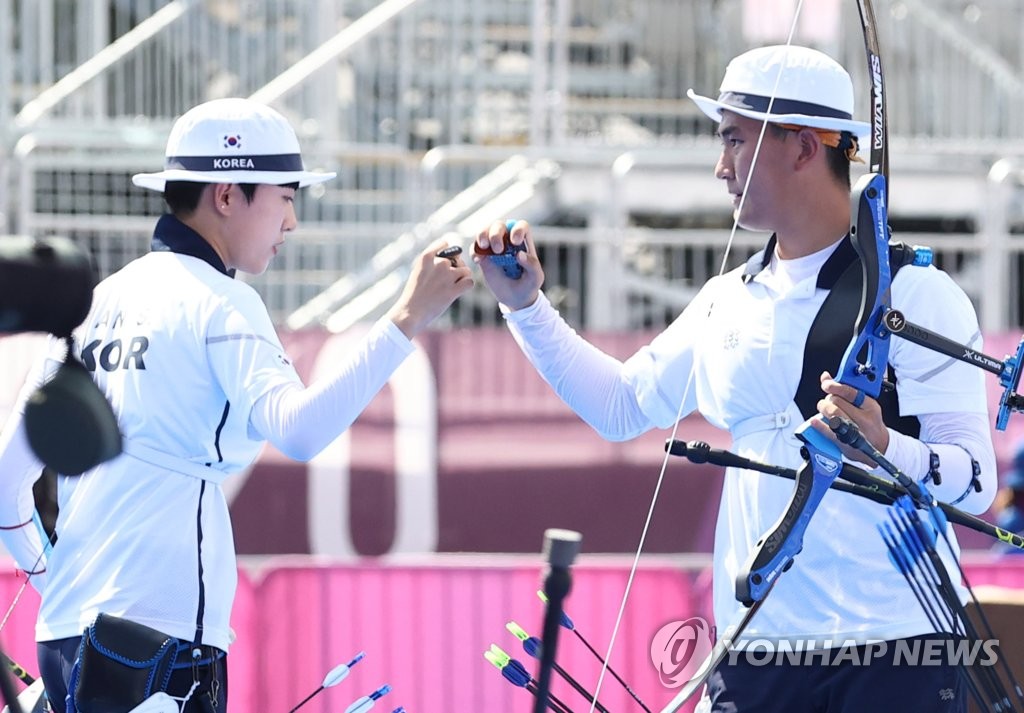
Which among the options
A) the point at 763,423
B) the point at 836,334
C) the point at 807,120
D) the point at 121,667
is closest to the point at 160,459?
the point at 121,667

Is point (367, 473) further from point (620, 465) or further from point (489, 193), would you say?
point (489, 193)

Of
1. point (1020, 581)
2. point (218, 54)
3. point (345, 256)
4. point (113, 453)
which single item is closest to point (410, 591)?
point (1020, 581)

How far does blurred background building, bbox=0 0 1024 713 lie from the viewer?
866 centimetres

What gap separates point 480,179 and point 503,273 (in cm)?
738

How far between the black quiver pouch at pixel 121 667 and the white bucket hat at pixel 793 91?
1.55 m

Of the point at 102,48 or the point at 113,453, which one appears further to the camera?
the point at 102,48

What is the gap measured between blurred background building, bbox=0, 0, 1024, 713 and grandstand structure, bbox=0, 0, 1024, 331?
19 millimetres

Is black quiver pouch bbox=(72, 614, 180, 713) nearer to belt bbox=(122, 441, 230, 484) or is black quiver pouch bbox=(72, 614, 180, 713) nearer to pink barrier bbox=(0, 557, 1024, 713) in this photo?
belt bbox=(122, 441, 230, 484)

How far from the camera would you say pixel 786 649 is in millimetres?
3439

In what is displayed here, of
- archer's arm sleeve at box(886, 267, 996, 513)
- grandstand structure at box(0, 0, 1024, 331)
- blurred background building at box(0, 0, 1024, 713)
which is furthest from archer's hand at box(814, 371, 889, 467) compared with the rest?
grandstand structure at box(0, 0, 1024, 331)

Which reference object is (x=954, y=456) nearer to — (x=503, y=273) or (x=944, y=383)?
(x=944, y=383)

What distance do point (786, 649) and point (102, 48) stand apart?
Answer: 9.13 metres

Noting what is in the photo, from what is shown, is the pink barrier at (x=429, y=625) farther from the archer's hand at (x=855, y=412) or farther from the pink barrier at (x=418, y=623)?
the archer's hand at (x=855, y=412)

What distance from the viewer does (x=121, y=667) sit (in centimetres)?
334
